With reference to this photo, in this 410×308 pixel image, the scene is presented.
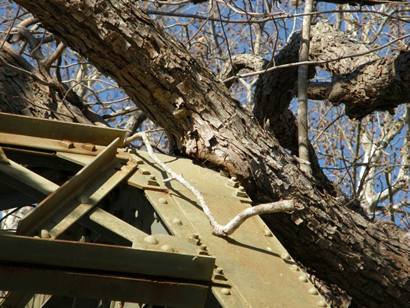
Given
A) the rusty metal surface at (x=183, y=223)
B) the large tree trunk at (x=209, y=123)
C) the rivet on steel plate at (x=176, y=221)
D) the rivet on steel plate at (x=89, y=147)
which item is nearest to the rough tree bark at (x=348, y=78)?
the large tree trunk at (x=209, y=123)

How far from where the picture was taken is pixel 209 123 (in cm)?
388

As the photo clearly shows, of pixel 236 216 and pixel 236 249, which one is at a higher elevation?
pixel 236 216

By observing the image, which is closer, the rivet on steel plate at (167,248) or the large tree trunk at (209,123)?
the rivet on steel plate at (167,248)

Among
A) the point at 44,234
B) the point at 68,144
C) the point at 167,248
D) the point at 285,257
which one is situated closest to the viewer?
the point at 167,248

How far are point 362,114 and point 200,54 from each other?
2.81 metres

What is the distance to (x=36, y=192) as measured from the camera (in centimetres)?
332

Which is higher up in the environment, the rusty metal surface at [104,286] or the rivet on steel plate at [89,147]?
the rivet on steel plate at [89,147]

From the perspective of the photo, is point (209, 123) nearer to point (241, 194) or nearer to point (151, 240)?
point (241, 194)

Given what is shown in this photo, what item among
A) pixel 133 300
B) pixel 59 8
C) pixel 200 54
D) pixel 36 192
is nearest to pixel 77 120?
pixel 59 8

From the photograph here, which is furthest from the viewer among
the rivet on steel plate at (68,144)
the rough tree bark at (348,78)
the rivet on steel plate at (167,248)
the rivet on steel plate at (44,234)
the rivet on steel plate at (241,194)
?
the rough tree bark at (348,78)

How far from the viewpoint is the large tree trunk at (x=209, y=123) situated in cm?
379

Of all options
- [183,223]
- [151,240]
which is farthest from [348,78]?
[151,240]

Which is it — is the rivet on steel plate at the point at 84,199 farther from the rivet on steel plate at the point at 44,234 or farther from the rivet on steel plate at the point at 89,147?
the rivet on steel plate at the point at 89,147

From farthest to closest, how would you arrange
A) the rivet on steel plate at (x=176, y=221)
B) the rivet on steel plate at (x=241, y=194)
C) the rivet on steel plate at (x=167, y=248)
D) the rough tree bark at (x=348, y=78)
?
the rough tree bark at (x=348, y=78)
the rivet on steel plate at (x=241, y=194)
the rivet on steel plate at (x=176, y=221)
the rivet on steel plate at (x=167, y=248)
